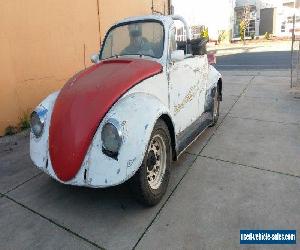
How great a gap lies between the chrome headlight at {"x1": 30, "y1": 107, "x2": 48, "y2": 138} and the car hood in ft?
0.60

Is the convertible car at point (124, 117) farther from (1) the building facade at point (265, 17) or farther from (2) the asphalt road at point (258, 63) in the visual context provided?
(1) the building facade at point (265, 17)

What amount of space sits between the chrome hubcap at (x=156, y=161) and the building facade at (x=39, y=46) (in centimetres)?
377

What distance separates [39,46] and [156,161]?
172 inches

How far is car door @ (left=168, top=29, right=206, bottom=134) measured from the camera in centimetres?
409

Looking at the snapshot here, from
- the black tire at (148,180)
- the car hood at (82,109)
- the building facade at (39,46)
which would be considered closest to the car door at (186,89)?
the car hood at (82,109)

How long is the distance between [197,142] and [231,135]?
75 cm

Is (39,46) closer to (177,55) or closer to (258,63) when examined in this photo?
(177,55)

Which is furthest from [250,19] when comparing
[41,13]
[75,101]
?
[75,101]

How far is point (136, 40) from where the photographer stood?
4.29 metres

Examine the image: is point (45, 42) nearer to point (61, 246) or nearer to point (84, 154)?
point (84, 154)

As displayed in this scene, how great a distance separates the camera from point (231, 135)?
556 centimetres

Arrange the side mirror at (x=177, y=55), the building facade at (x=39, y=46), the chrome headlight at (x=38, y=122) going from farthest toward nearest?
1. the building facade at (x=39, y=46)
2. the side mirror at (x=177, y=55)
3. the chrome headlight at (x=38, y=122)

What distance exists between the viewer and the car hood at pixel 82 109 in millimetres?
3076

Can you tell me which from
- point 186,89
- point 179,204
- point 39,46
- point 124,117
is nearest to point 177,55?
point 186,89
